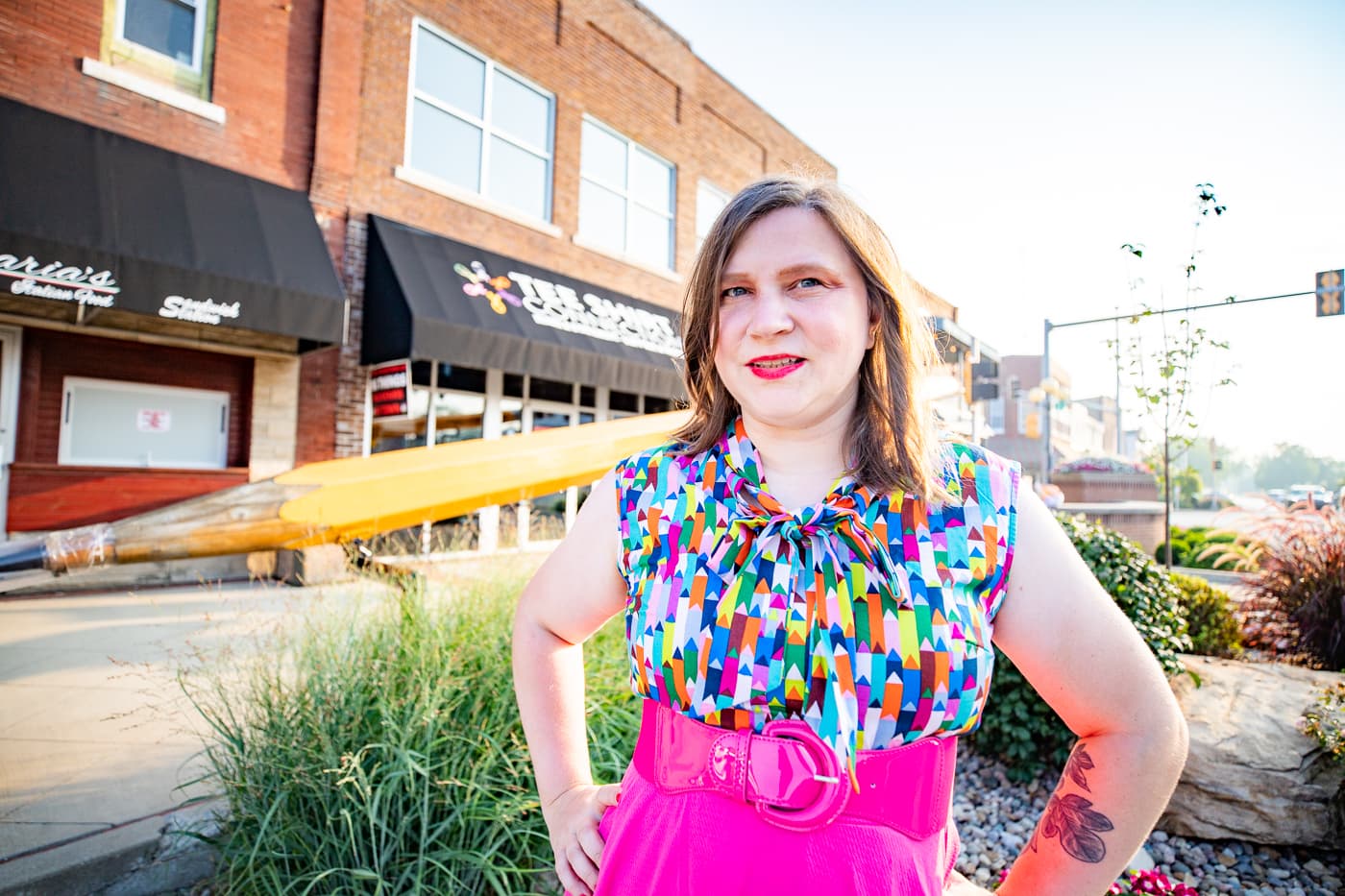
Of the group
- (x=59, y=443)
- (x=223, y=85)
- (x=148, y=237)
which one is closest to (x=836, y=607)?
(x=148, y=237)

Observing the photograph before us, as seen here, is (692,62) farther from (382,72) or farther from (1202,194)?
(1202,194)

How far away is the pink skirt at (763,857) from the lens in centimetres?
101

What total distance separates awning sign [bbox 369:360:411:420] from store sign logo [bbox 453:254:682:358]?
136 cm

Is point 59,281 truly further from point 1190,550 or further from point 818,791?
point 1190,550

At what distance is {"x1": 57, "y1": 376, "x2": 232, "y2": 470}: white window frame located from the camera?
21.8 ft

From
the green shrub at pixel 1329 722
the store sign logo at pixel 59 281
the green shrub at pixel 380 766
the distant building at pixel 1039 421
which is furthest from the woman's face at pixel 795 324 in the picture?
the distant building at pixel 1039 421

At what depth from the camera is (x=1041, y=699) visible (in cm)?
324

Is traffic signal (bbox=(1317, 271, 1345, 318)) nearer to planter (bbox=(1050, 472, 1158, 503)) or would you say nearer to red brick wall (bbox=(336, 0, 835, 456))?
red brick wall (bbox=(336, 0, 835, 456))

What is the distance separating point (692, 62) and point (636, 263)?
14.9ft

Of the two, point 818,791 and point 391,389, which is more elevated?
point 391,389

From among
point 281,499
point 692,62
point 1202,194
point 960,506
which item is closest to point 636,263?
point 692,62

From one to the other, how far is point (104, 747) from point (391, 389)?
18.2ft

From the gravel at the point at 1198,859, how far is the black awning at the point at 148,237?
699 cm

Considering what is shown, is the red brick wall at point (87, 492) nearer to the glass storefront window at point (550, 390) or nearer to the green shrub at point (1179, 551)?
the glass storefront window at point (550, 390)
